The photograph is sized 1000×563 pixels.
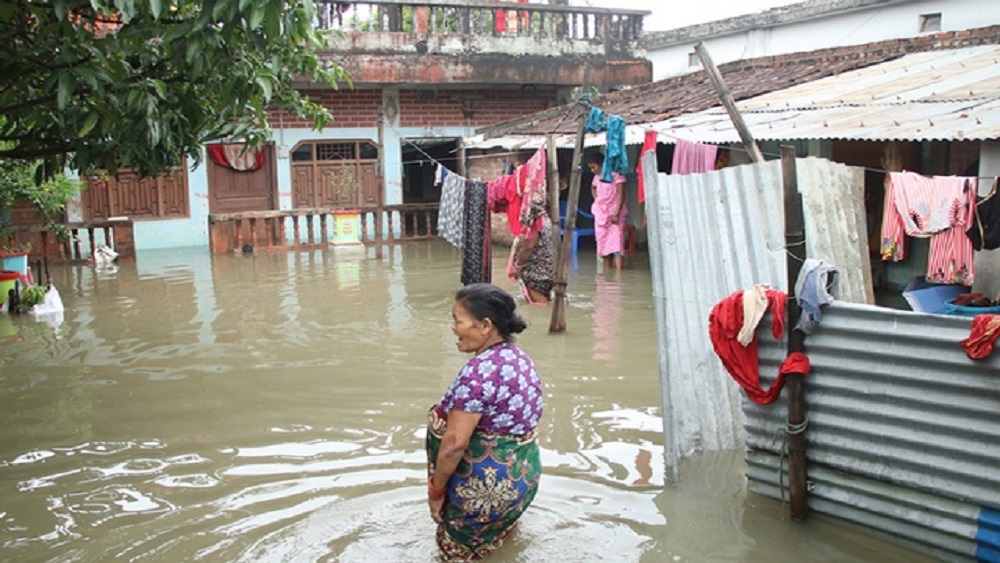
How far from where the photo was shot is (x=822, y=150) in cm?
1095

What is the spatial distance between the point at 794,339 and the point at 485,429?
155 centimetres

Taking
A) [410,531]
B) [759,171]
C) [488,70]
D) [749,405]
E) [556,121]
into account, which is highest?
[488,70]

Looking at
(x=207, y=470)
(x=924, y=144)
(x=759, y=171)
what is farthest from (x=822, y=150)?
(x=207, y=470)

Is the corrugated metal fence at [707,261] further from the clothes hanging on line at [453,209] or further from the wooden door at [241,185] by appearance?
the wooden door at [241,185]

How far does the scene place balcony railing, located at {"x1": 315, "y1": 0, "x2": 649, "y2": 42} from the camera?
17078 millimetres

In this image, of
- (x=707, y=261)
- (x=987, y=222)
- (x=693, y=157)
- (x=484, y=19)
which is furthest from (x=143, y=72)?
(x=484, y=19)

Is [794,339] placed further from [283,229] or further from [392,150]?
[392,150]

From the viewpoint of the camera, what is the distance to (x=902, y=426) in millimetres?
3988

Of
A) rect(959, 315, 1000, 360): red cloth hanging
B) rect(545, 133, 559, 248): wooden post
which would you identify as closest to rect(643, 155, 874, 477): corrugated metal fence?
rect(959, 315, 1000, 360): red cloth hanging

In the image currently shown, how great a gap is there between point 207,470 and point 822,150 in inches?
320

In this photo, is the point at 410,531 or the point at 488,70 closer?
the point at 410,531

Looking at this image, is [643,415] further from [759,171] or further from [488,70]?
[488,70]

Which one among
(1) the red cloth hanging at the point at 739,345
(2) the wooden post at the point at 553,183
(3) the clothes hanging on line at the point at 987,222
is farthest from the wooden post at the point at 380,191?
(1) the red cloth hanging at the point at 739,345

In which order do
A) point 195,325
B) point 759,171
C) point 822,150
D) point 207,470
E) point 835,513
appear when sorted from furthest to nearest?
point 822,150 < point 195,325 < point 207,470 < point 759,171 < point 835,513
